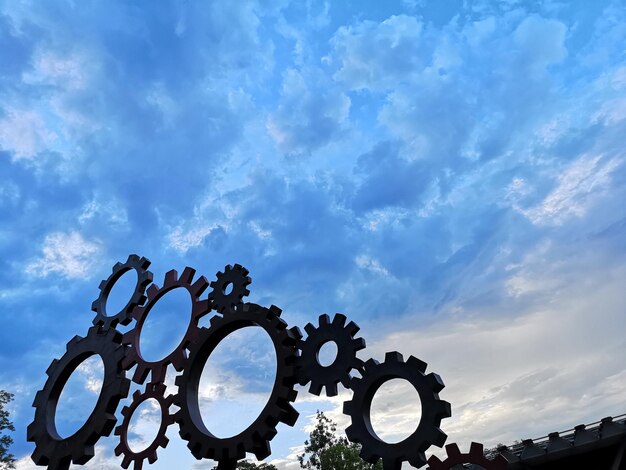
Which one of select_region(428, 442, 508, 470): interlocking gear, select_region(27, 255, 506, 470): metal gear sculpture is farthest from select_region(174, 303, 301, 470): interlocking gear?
select_region(428, 442, 508, 470): interlocking gear

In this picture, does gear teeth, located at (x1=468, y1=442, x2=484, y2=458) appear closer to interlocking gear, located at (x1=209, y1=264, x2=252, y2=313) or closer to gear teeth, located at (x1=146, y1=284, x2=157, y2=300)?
interlocking gear, located at (x1=209, y1=264, x2=252, y2=313)

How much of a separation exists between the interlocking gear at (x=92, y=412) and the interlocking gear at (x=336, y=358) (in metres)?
4.47

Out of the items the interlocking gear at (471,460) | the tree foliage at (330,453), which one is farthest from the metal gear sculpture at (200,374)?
the tree foliage at (330,453)

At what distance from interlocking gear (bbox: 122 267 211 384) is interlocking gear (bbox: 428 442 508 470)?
20.5 ft

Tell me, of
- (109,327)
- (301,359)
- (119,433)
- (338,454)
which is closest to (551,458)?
(301,359)

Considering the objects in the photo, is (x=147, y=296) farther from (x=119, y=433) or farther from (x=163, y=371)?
(x=119, y=433)

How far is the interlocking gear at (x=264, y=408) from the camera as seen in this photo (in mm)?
10281

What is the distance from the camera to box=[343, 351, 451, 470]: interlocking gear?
8.52 meters

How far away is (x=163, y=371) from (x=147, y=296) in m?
2.39

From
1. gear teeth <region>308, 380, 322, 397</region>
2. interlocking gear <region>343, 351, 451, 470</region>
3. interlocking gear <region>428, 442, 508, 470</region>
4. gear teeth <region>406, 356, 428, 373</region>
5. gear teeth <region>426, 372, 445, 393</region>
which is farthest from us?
gear teeth <region>308, 380, 322, 397</region>

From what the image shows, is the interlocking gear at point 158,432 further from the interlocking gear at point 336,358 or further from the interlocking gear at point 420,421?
the interlocking gear at point 420,421

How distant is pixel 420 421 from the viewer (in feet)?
28.5

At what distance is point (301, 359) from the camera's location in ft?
34.7

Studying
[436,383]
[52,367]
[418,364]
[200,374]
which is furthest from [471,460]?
[52,367]
